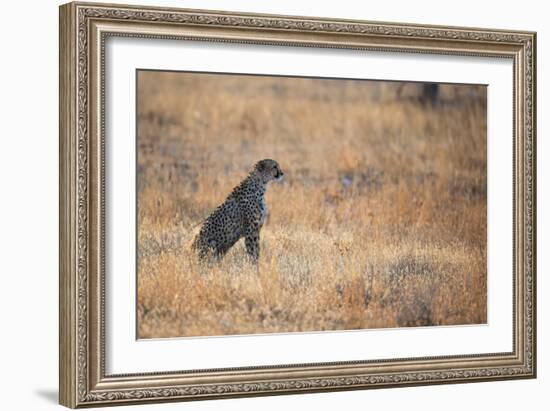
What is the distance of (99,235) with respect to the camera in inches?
234

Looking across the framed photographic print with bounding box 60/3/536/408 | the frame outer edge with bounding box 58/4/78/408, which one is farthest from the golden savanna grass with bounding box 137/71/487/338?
the frame outer edge with bounding box 58/4/78/408

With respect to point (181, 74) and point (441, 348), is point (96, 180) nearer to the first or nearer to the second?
point (181, 74)

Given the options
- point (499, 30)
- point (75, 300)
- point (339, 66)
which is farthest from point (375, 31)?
point (75, 300)

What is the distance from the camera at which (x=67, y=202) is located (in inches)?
233

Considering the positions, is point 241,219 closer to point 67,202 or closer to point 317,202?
point 317,202

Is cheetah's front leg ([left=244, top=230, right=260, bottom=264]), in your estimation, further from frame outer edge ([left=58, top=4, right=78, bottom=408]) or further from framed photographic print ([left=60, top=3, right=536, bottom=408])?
frame outer edge ([left=58, top=4, right=78, bottom=408])

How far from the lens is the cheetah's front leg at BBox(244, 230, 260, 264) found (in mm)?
6344

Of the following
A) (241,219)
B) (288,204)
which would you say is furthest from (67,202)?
(288,204)

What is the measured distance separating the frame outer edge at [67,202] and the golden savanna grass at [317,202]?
31 centimetres

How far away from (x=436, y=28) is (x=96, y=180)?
70.5 inches

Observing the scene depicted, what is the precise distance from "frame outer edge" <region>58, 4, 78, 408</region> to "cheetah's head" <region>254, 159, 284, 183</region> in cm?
88

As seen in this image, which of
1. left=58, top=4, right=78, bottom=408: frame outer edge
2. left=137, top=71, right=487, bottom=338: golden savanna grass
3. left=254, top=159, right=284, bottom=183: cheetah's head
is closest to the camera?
left=58, top=4, right=78, bottom=408: frame outer edge

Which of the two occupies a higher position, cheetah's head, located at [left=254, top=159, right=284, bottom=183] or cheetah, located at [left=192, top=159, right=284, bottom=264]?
cheetah's head, located at [left=254, top=159, right=284, bottom=183]

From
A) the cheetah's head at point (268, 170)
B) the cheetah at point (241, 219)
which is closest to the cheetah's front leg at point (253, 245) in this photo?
the cheetah at point (241, 219)
